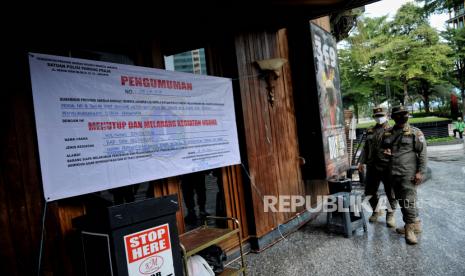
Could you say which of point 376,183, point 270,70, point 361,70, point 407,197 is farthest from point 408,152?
point 361,70

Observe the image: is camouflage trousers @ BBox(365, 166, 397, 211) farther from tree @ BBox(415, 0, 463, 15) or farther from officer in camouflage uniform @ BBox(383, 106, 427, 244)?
tree @ BBox(415, 0, 463, 15)

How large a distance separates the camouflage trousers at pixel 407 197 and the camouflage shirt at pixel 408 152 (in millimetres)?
96

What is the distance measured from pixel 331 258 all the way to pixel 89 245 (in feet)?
9.19

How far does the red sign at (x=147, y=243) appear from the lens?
77.2 inches

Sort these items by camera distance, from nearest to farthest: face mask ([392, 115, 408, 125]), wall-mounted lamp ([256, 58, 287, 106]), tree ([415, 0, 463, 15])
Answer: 1. face mask ([392, 115, 408, 125])
2. wall-mounted lamp ([256, 58, 287, 106])
3. tree ([415, 0, 463, 15])

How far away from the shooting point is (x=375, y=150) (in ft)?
16.2

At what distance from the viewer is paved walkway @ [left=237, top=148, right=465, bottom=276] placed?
132 inches

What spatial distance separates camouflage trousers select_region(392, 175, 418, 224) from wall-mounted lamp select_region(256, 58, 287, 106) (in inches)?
82.2

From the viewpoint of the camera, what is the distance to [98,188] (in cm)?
236

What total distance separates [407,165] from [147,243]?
3.63 m

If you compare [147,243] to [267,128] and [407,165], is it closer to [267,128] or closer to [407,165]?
[267,128]

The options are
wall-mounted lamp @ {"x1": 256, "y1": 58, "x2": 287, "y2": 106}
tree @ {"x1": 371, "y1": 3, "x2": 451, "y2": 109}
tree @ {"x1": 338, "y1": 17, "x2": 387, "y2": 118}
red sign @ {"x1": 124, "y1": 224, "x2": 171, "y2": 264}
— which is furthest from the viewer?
tree @ {"x1": 338, "y1": 17, "x2": 387, "y2": 118}

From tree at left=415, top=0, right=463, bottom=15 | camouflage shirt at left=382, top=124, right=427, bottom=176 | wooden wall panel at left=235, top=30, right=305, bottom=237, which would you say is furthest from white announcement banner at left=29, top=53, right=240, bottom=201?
tree at left=415, top=0, right=463, bottom=15

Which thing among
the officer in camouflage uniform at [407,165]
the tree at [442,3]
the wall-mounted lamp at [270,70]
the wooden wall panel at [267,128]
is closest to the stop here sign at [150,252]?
the wooden wall panel at [267,128]
